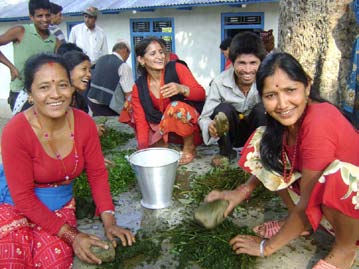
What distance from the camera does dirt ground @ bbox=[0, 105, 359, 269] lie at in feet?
6.89

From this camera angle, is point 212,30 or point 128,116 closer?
point 128,116

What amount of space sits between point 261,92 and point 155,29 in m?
8.65

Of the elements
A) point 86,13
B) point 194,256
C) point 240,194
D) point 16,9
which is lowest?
point 194,256

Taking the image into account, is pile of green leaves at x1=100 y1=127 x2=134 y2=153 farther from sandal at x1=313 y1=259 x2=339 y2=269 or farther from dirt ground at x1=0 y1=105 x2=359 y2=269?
sandal at x1=313 y1=259 x2=339 y2=269

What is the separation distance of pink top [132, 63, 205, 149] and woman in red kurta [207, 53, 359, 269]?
1.54 metres

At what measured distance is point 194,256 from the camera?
214 cm

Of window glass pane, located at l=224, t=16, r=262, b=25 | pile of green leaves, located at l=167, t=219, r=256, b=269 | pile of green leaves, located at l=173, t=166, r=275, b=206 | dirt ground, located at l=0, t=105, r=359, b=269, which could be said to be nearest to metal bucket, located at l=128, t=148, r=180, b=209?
dirt ground, located at l=0, t=105, r=359, b=269

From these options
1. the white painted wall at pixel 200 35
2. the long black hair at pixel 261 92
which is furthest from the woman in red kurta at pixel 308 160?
the white painted wall at pixel 200 35

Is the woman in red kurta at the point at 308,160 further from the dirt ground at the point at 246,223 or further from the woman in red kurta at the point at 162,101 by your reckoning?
the woman in red kurta at the point at 162,101

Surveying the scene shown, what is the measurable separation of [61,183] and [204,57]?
24.7 ft

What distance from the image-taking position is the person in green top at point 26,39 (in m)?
4.06

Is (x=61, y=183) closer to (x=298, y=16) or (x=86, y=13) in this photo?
(x=298, y=16)

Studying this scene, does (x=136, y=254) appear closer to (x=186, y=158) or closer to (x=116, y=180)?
(x=116, y=180)

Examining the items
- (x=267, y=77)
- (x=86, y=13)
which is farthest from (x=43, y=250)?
(x=86, y=13)
